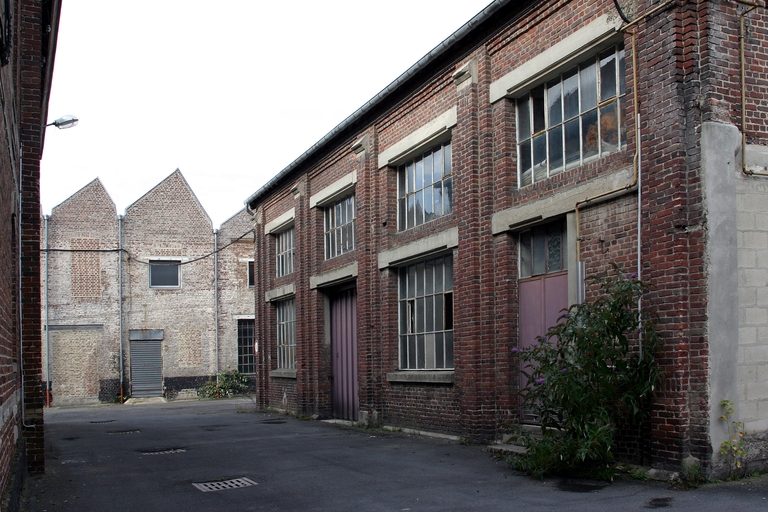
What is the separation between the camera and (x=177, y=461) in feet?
37.1

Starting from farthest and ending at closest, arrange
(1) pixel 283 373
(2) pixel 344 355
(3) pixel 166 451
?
(1) pixel 283 373 → (2) pixel 344 355 → (3) pixel 166 451

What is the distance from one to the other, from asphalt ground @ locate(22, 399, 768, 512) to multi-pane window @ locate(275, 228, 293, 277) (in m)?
6.89

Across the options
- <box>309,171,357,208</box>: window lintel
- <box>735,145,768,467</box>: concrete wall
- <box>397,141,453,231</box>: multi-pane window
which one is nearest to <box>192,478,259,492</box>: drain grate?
<box>735,145,768,467</box>: concrete wall

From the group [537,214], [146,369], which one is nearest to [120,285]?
[146,369]

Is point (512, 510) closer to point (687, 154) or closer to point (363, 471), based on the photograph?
point (363, 471)

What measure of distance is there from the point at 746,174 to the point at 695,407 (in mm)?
2588

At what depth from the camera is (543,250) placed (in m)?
10.6

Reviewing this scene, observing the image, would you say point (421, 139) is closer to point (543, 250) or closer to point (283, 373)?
point (543, 250)

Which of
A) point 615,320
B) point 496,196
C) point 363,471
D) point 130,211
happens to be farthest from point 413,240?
point 130,211

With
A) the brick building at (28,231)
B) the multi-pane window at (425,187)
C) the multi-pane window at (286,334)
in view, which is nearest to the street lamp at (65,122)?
the brick building at (28,231)

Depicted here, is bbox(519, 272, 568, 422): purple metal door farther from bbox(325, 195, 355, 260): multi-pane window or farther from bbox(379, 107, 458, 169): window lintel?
bbox(325, 195, 355, 260): multi-pane window

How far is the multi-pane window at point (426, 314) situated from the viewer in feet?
43.0

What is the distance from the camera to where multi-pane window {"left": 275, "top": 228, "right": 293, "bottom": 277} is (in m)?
21.4

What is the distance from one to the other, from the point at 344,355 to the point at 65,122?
7.94m
